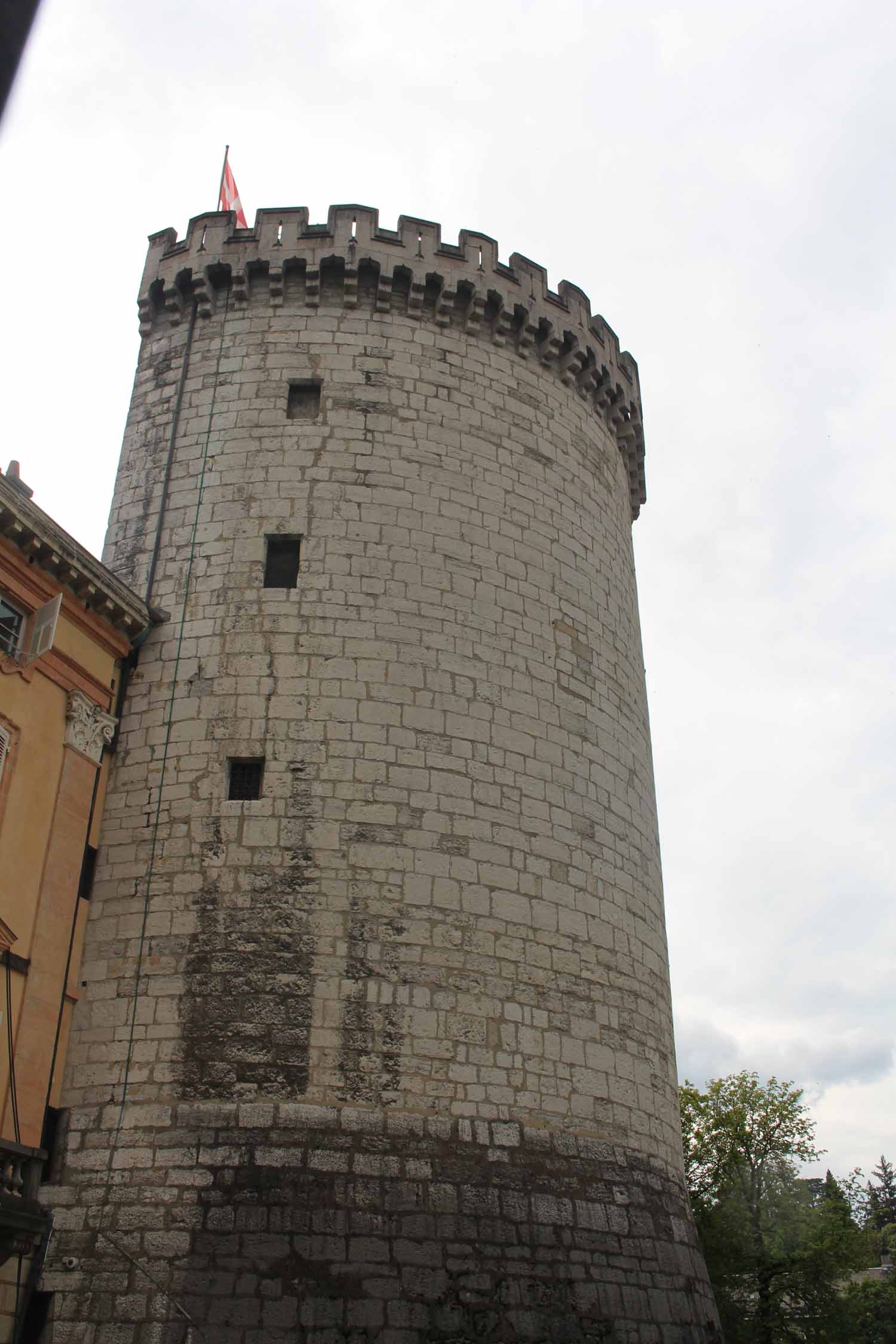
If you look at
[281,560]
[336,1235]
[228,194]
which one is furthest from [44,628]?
[228,194]

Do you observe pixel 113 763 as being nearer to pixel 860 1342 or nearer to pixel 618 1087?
pixel 618 1087

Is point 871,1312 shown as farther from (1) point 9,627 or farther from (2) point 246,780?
(1) point 9,627

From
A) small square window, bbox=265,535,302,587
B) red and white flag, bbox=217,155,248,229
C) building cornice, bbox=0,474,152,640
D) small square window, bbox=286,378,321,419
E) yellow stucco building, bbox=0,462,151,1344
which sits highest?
red and white flag, bbox=217,155,248,229

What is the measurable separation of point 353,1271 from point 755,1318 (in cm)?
1642

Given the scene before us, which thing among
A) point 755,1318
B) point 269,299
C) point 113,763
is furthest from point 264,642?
point 755,1318

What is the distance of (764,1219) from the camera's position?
2481cm

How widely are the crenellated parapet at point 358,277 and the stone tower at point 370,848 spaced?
47 millimetres

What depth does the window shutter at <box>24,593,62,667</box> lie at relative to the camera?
11289 mm

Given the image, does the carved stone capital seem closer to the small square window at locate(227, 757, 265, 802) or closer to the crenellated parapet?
the small square window at locate(227, 757, 265, 802)

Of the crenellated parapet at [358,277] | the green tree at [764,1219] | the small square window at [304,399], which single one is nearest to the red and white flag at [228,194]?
the crenellated parapet at [358,277]

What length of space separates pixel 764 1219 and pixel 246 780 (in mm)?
18725

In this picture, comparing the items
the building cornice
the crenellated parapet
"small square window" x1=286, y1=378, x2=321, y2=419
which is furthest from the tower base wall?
the crenellated parapet

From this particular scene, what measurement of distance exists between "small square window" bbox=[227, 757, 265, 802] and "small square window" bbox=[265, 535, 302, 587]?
2.20m

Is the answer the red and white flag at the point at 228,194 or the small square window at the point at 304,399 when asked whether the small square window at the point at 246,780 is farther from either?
the red and white flag at the point at 228,194
